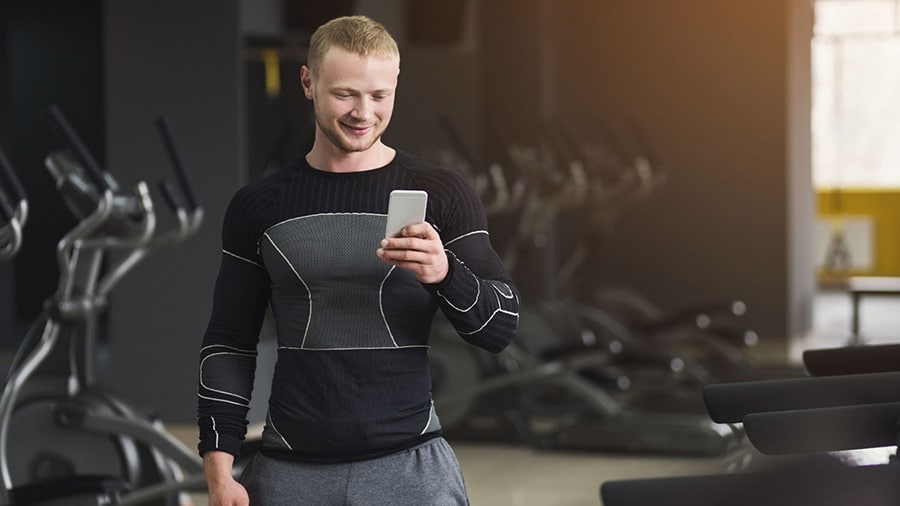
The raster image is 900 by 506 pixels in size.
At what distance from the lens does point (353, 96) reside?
4.81ft

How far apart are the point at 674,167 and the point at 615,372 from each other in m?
2.95

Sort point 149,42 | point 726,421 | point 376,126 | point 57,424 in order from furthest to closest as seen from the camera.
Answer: point 149,42, point 57,424, point 726,421, point 376,126

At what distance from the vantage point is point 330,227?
149 centimetres

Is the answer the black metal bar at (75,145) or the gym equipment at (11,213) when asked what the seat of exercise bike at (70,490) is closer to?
the gym equipment at (11,213)

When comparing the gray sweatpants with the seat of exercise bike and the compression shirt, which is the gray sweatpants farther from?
the seat of exercise bike

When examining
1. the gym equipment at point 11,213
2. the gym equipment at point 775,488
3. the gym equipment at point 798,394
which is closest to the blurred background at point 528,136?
the gym equipment at point 11,213

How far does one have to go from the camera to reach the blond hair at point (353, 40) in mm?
1454

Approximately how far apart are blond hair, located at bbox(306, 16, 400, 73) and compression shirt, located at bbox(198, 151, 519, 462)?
14 cm

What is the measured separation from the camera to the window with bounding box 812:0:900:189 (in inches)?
452

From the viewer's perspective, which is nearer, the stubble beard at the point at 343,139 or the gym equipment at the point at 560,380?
the stubble beard at the point at 343,139

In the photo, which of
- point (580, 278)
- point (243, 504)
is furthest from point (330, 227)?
point (580, 278)

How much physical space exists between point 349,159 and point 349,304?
0.57 ft

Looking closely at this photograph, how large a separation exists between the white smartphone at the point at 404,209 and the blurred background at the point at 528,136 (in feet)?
12.6

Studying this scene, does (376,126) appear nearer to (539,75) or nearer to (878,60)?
(539,75)
